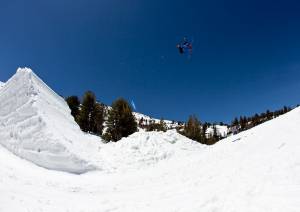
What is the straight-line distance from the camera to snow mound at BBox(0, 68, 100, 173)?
22.0 m

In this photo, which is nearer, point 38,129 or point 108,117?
point 38,129

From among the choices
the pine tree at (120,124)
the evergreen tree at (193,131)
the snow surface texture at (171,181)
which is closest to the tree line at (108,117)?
the pine tree at (120,124)

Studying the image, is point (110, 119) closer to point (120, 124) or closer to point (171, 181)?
point (120, 124)

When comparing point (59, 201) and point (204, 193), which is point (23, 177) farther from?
point (204, 193)

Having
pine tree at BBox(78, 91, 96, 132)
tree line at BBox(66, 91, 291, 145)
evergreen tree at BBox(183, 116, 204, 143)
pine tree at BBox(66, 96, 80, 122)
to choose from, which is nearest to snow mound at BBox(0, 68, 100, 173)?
tree line at BBox(66, 91, 291, 145)

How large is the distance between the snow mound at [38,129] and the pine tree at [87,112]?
22.6 meters

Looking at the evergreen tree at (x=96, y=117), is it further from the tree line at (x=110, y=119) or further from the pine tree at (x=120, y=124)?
the pine tree at (x=120, y=124)

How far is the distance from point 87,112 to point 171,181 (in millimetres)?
39632

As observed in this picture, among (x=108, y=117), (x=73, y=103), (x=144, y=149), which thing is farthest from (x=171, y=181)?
Result: (x=73, y=103)

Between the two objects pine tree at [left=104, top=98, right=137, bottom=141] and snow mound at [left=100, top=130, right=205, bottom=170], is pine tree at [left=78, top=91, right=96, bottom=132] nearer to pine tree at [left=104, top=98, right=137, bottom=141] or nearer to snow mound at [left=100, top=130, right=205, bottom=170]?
pine tree at [left=104, top=98, right=137, bottom=141]

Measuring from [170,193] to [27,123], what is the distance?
16.1 meters

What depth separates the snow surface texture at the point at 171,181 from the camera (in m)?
11.0

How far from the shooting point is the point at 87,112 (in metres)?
55.2

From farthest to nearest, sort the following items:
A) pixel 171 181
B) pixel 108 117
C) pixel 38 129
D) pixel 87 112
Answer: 1. pixel 87 112
2. pixel 108 117
3. pixel 38 129
4. pixel 171 181
